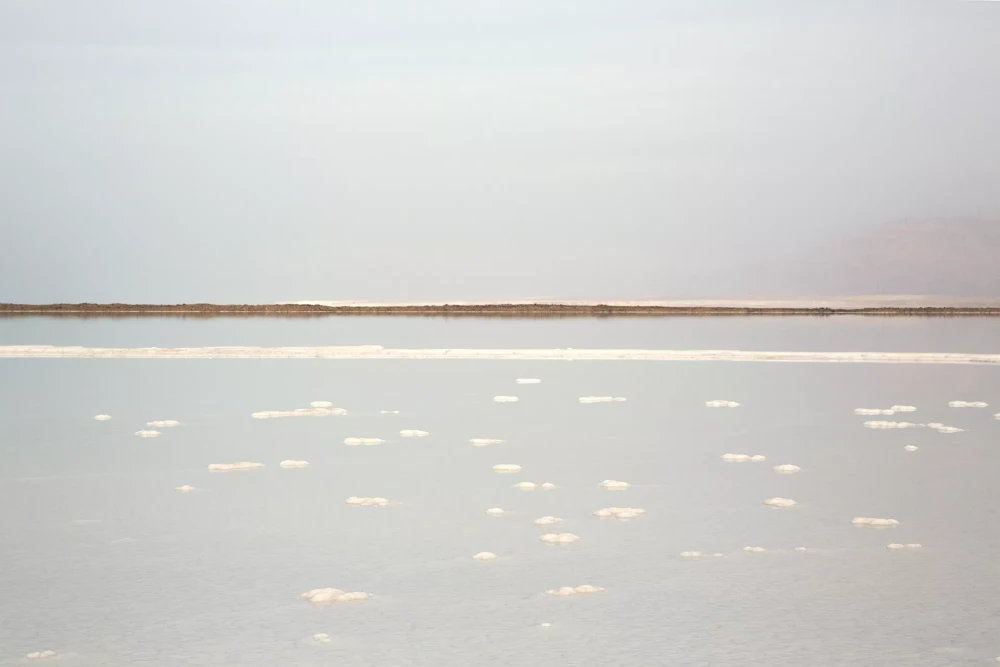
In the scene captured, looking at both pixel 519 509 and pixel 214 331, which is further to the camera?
pixel 214 331

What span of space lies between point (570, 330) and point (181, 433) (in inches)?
1109

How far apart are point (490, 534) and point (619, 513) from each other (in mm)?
1193

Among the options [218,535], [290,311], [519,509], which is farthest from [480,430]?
[290,311]

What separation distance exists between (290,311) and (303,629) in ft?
187

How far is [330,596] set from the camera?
255 inches

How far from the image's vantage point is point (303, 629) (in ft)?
19.6

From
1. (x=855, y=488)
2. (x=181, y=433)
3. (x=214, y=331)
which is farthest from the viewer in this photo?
(x=214, y=331)

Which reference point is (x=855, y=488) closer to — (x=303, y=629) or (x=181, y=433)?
(x=303, y=629)

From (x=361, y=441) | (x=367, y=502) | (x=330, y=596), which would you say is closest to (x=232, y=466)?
Answer: (x=361, y=441)

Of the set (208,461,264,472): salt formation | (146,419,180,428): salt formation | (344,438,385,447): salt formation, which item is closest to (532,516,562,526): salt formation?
(208,461,264,472): salt formation

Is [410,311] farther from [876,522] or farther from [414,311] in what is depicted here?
[876,522]

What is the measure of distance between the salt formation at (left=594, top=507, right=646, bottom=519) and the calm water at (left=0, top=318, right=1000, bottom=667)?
0.39 ft

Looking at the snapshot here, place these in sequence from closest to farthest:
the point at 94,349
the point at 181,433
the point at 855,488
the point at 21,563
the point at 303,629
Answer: the point at 303,629
the point at 21,563
the point at 855,488
the point at 181,433
the point at 94,349

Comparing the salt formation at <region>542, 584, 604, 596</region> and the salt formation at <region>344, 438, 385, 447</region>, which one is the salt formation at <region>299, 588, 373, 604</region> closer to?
the salt formation at <region>542, 584, 604, 596</region>
